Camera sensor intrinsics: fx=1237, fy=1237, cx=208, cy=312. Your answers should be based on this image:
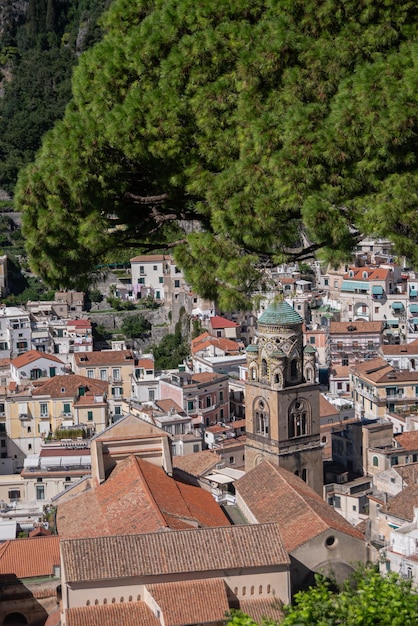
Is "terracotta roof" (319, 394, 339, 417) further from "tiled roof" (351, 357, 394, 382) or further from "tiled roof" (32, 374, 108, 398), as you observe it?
"tiled roof" (32, 374, 108, 398)

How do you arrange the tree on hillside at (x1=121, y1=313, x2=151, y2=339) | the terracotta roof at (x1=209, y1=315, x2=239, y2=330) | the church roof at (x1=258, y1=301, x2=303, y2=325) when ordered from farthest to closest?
the tree on hillside at (x1=121, y1=313, x2=151, y2=339)
the terracotta roof at (x1=209, y1=315, x2=239, y2=330)
the church roof at (x1=258, y1=301, x2=303, y2=325)

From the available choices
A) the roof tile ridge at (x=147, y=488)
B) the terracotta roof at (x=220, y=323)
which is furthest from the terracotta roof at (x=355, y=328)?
the roof tile ridge at (x=147, y=488)

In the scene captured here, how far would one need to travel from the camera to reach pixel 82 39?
98.4 meters

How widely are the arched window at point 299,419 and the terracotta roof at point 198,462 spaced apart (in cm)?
202

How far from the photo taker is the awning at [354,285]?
187 feet

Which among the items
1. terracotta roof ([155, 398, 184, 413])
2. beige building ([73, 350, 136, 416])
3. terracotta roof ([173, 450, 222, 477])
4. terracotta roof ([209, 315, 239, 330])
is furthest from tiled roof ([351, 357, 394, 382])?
terracotta roof ([173, 450, 222, 477])

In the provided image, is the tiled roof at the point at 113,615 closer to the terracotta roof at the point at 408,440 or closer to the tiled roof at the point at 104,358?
the terracotta roof at the point at 408,440

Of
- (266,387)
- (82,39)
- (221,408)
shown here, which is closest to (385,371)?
(221,408)

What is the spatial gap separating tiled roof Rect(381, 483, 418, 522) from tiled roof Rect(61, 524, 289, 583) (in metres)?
7.24

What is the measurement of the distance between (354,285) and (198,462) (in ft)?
91.2

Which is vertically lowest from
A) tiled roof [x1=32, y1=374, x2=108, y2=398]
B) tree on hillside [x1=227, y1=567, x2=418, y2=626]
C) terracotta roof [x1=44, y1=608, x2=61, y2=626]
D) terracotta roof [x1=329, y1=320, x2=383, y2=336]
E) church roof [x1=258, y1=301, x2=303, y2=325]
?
terracotta roof [x1=44, y1=608, x2=61, y2=626]

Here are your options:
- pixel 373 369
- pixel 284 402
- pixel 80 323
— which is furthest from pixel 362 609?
pixel 80 323

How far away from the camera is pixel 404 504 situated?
86.0ft

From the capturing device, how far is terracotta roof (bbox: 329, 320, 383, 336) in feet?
166
